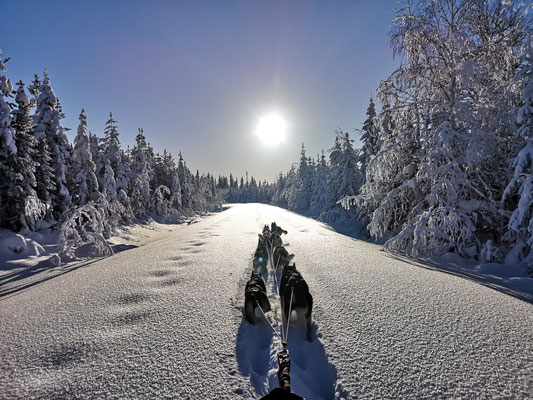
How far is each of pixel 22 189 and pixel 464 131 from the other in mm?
20075

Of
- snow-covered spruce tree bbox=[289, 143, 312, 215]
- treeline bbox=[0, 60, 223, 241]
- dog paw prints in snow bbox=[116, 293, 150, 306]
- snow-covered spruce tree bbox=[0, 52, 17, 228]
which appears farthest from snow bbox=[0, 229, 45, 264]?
snow-covered spruce tree bbox=[289, 143, 312, 215]

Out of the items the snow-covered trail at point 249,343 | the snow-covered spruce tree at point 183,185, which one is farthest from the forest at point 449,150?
the snow-covered spruce tree at point 183,185

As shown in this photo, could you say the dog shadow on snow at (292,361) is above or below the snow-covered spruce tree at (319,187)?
below

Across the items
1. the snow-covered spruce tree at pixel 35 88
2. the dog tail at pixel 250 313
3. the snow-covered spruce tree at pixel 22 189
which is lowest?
the dog tail at pixel 250 313

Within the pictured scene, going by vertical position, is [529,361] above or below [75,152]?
below

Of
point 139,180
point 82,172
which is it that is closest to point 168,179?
point 139,180

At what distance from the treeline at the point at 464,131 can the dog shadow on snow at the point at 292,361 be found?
6.08 metres

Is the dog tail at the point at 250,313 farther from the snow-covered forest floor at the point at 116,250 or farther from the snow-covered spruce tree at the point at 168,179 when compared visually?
the snow-covered spruce tree at the point at 168,179

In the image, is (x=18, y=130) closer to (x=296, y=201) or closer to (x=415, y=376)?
(x=415, y=376)

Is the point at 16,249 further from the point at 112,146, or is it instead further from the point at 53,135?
the point at 112,146

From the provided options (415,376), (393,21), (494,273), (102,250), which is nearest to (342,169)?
(393,21)

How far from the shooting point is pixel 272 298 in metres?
3.91

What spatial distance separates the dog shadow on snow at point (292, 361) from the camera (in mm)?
1991

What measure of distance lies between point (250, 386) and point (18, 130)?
61.5 ft
